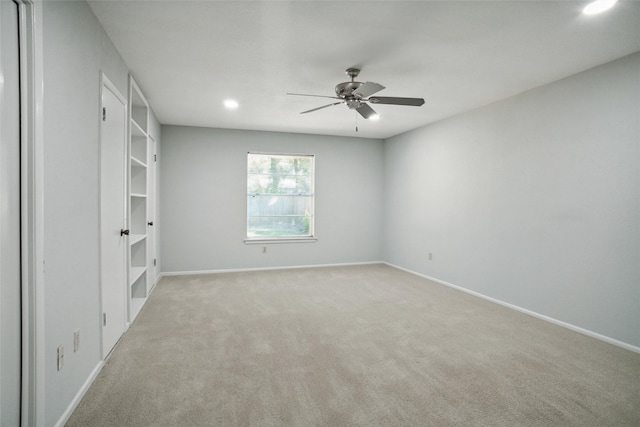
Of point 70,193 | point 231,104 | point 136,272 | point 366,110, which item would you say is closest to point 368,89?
point 366,110

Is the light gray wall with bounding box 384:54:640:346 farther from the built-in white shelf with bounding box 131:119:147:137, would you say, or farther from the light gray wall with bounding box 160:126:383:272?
the built-in white shelf with bounding box 131:119:147:137

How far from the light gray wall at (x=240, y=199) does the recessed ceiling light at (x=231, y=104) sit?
4.63 ft

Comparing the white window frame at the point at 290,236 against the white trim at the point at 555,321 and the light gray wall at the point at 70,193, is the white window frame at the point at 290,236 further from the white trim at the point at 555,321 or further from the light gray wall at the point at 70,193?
the light gray wall at the point at 70,193

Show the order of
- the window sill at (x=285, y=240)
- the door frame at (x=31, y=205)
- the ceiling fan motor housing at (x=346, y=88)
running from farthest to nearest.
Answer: the window sill at (x=285, y=240) → the ceiling fan motor housing at (x=346, y=88) → the door frame at (x=31, y=205)

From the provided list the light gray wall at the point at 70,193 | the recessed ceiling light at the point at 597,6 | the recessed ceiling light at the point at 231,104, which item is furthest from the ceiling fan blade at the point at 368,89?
the light gray wall at the point at 70,193

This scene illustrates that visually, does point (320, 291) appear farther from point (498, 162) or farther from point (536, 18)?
point (536, 18)

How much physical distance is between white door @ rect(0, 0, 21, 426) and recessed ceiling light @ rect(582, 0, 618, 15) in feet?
10.1

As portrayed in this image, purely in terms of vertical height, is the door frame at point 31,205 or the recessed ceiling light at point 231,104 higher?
the recessed ceiling light at point 231,104

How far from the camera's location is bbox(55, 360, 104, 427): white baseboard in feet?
5.86

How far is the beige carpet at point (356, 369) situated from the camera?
191 centimetres

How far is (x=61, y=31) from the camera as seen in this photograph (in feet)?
5.87

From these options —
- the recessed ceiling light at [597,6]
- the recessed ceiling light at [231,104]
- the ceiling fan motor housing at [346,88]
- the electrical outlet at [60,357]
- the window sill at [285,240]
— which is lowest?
the electrical outlet at [60,357]

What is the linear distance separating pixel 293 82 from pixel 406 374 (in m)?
2.86

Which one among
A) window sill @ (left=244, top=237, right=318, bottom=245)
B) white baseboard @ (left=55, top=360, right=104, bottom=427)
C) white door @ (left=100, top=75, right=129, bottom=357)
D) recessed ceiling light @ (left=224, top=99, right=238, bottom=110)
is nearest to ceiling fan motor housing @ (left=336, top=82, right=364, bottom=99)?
recessed ceiling light @ (left=224, top=99, right=238, bottom=110)
